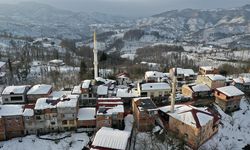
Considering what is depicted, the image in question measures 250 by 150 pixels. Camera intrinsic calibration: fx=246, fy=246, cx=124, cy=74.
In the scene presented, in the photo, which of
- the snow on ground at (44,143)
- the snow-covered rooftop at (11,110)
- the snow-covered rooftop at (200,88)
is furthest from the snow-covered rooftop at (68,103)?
the snow-covered rooftop at (200,88)

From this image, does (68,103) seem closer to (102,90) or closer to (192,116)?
(102,90)

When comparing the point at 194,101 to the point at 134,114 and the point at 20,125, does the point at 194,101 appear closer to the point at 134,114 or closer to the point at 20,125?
the point at 134,114

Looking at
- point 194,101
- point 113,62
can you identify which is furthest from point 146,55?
point 194,101

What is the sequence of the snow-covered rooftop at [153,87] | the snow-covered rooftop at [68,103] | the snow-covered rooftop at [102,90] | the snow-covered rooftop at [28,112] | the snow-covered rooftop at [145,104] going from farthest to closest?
1. the snow-covered rooftop at [153,87]
2. the snow-covered rooftop at [102,90]
3. the snow-covered rooftop at [145,104]
4. the snow-covered rooftop at [68,103]
5. the snow-covered rooftop at [28,112]

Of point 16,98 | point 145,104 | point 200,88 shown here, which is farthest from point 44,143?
point 200,88

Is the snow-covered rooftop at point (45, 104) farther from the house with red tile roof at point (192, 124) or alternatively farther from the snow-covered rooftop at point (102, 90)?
the house with red tile roof at point (192, 124)
